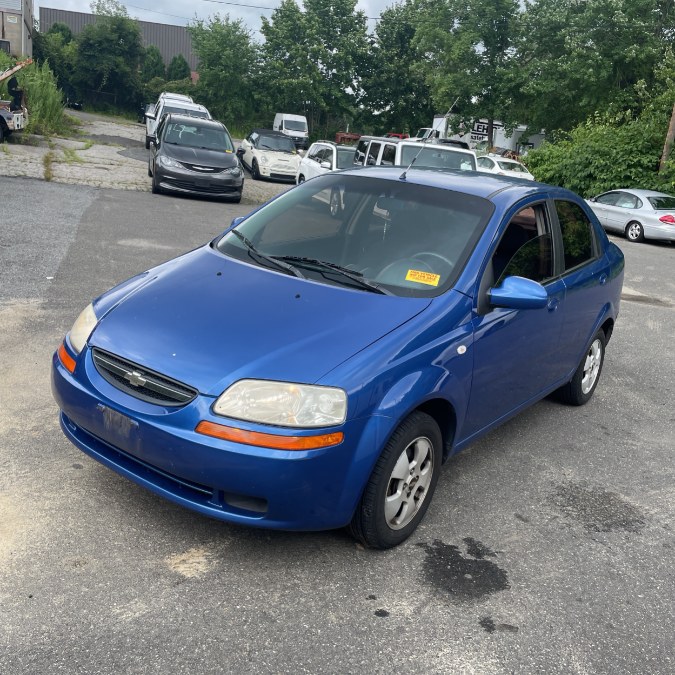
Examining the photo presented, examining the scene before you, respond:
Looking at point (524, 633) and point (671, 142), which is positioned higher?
point (671, 142)

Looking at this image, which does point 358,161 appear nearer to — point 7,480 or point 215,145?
point 215,145

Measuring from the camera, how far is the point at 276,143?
2430 cm

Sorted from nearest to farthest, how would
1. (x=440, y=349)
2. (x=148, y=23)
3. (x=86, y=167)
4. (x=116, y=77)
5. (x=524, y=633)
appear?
1. (x=524, y=633)
2. (x=440, y=349)
3. (x=86, y=167)
4. (x=116, y=77)
5. (x=148, y=23)

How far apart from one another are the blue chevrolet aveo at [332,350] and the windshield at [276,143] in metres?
19.8

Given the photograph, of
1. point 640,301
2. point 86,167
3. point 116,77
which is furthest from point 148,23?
point 640,301

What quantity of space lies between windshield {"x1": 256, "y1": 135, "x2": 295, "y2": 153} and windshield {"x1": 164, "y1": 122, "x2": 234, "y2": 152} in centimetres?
660

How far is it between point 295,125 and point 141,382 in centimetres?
3982

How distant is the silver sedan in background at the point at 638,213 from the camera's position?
18078mm

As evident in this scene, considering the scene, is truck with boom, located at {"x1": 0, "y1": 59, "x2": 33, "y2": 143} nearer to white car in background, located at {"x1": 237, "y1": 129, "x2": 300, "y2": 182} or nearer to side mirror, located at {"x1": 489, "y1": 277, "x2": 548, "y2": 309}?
white car in background, located at {"x1": 237, "y1": 129, "x2": 300, "y2": 182}

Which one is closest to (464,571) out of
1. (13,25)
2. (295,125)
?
(295,125)

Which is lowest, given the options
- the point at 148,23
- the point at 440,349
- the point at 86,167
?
the point at 86,167

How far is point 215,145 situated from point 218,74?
106 ft

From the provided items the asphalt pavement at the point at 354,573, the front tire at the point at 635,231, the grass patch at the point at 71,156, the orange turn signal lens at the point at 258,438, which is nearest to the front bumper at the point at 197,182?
the grass patch at the point at 71,156

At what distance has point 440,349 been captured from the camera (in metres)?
3.45
